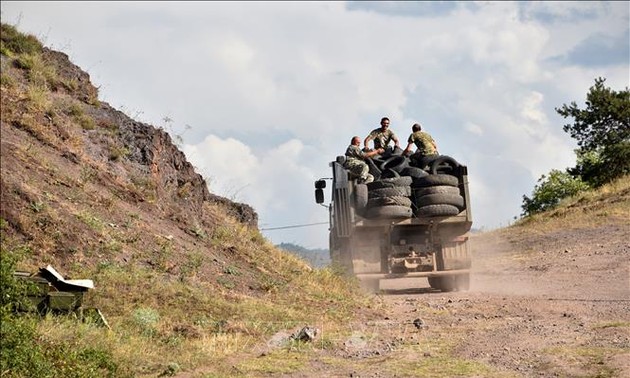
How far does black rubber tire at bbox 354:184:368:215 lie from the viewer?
1656 cm

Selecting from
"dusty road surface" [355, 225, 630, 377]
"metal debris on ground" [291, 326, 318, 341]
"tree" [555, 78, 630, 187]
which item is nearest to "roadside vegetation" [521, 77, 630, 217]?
"tree" [555, 78, 630, 187]

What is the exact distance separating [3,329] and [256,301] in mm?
5473

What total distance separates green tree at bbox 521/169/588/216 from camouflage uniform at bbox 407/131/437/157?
2952 cm

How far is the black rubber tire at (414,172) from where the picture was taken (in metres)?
16.9

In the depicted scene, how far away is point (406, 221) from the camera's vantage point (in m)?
16.7

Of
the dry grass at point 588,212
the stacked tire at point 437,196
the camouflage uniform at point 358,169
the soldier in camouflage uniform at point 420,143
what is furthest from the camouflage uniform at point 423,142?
the dry grass at point 588,212

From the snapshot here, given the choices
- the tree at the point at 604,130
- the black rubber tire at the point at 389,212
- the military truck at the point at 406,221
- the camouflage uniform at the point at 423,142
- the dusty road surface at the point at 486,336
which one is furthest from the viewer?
the tree at the point at 604,130

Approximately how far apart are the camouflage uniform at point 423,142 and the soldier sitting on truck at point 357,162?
2.99 feet

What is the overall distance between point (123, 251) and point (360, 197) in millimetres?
5700

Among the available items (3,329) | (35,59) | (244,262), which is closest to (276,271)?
(244,262)

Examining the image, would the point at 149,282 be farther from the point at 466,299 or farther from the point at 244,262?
the point at 466,299

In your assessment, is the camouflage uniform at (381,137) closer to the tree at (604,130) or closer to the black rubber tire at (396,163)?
the black rubber tire at (396,163)

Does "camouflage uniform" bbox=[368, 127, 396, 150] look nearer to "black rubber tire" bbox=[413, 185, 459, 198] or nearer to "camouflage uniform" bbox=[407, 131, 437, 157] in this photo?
"camouflage uniform" bbox=[407, 131, 437, 157]

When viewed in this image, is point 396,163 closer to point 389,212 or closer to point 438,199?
point 438,199
